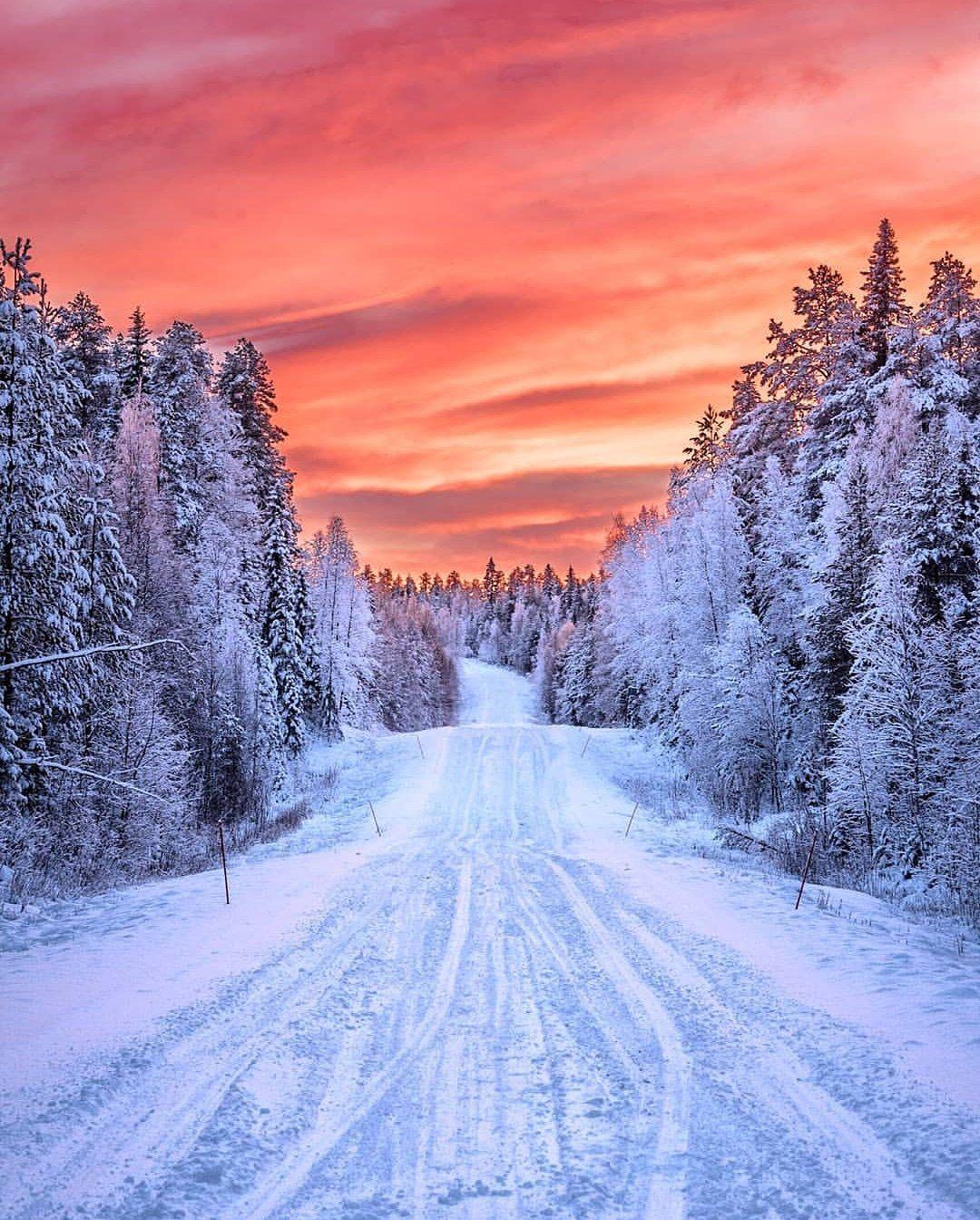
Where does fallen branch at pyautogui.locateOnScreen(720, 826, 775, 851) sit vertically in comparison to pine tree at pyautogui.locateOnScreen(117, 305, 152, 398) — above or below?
below

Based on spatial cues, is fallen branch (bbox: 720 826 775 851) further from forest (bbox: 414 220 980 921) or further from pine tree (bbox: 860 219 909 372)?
pine tree (bbox: 860 219 909 372)

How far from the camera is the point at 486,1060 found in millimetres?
5992

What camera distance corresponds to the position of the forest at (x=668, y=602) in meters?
15.1

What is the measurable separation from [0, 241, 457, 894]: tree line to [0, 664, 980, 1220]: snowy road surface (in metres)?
2.37

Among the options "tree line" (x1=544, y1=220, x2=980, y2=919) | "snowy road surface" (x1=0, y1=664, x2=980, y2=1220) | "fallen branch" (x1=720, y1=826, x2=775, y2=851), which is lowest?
"fallen branch" (x1=720, y1=826, x2=775, y2=851)

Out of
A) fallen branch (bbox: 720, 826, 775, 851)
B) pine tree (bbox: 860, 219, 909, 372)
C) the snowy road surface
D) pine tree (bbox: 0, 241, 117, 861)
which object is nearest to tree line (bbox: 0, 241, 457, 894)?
pine tree (bbox: 0, 241, 117, 861)

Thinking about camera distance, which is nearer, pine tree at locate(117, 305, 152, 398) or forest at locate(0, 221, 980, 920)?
forest at locate(0, 221, 980, 920)

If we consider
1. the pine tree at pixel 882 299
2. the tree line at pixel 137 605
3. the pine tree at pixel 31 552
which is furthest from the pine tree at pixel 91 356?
the pine tree at pixel 882 299

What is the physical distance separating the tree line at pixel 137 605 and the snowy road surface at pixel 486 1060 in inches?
93.2

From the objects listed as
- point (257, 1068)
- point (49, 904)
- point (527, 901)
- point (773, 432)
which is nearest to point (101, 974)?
point (257, 1068)

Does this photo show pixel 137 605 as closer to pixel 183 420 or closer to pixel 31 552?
pixel 31 552

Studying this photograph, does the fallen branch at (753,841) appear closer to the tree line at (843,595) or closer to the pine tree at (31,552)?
the tree line at (843,595)

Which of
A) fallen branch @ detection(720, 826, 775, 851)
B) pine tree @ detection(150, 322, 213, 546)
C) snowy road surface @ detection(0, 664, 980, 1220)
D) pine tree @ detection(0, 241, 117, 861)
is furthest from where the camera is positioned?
pine tree @ detection(150, 322, 213, 546)

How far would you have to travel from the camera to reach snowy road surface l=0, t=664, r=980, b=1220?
430cm
